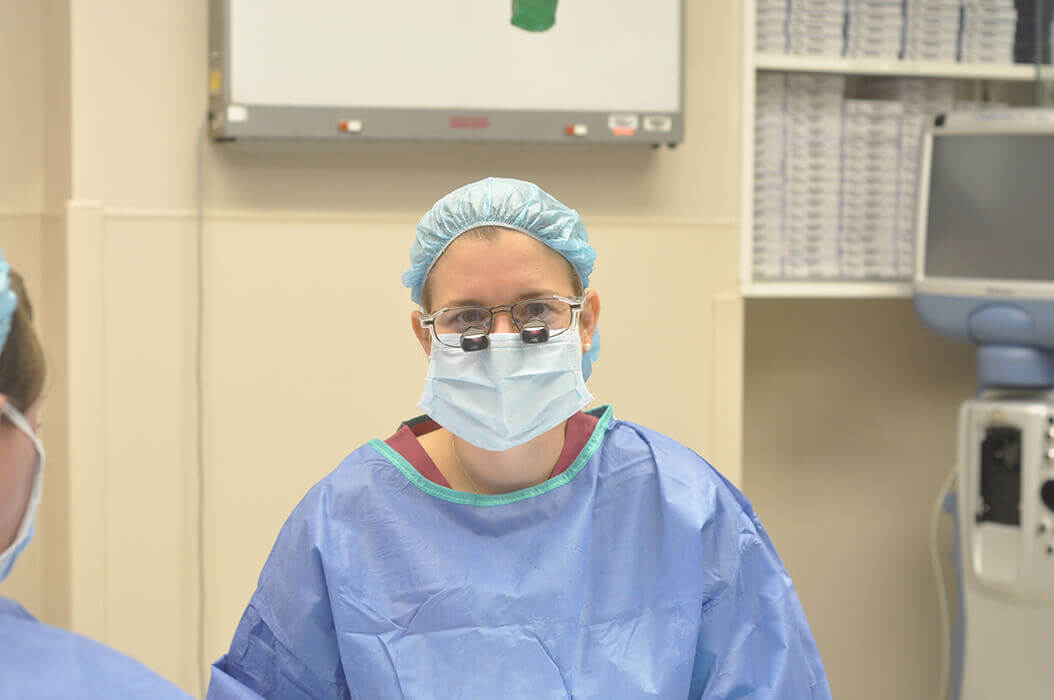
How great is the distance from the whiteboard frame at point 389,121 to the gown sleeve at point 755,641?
1170 millimetres

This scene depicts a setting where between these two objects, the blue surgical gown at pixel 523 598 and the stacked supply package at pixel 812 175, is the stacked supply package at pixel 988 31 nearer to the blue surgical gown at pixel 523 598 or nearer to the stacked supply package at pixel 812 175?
the stacked supply package at pixel 812 175

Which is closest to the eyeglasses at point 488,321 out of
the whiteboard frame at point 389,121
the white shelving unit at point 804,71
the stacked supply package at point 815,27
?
the whiteboard frame at point 389,121

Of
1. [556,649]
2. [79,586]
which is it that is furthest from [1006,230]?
[79,586]

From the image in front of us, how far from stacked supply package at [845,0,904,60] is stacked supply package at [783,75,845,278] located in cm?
8

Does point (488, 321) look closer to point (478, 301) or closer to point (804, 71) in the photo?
point (478, 301)

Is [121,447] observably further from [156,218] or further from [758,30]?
[758,30]

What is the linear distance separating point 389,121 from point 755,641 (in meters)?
1.35

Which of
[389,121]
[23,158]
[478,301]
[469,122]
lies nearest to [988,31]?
[469,122]

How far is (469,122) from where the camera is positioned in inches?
90.0

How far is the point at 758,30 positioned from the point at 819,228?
1.55 ft

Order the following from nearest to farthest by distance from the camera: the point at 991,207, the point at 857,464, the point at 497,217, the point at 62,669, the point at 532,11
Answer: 1. the point at 62,669
2. the point at 532,11
3. the point at 497,217
4. the point at 991,207
5. the point at 857,464

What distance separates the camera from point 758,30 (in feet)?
8.09

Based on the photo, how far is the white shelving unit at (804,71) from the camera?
2.38 m

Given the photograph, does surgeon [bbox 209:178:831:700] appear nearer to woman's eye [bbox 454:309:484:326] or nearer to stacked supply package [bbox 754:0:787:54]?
woman's eye [bbox 454:309:484:326]
